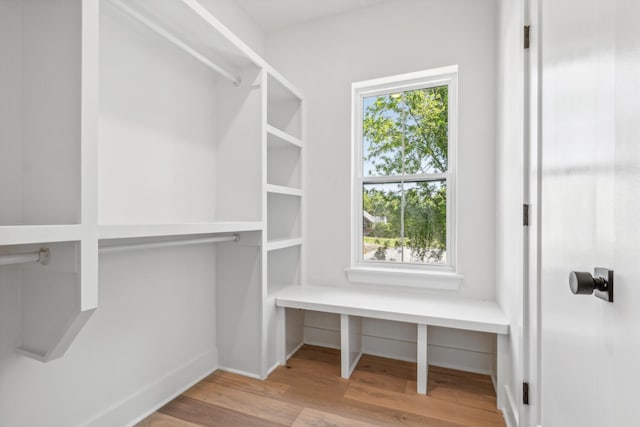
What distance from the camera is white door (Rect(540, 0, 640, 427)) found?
62 centimetres

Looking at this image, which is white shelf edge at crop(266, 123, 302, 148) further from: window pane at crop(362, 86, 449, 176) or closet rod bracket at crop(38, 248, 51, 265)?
closet rod bracket at crop(38, 248, 51, 265)

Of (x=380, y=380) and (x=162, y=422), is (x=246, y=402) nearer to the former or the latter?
(x=162, y=422)

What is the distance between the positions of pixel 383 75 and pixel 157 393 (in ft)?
8.33

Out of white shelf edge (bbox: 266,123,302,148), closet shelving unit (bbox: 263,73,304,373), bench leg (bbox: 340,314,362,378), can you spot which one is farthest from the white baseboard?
white shelf edge (bbox: 266,123,302,148)

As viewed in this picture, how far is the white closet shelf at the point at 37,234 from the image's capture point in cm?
83

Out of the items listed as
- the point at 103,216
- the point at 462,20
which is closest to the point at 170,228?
the point at 103,216

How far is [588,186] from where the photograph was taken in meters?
0.81

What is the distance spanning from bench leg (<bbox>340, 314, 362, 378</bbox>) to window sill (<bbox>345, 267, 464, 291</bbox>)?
1.08 ft

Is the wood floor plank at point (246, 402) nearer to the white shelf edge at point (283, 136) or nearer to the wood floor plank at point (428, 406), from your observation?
the wood floor plank at point (428, 406)

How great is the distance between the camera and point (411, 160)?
2406 mm

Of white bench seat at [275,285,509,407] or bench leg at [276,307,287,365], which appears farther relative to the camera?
bench leg at [276,307,287,365]

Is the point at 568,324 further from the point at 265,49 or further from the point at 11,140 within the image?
the point at 265,49

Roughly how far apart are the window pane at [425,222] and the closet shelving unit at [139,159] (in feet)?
2.81

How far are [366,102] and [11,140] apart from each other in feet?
7.08
